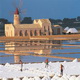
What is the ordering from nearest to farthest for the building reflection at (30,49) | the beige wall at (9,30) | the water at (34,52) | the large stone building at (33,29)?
the water at (34,52)
the building reflection at (30,49)
the beige wall at (9,30)
the large stone building at (33,29)

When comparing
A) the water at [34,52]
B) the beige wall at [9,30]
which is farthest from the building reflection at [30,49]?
the beige wall at [9,30]

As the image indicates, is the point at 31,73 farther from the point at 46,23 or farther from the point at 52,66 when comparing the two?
the point at 46,23

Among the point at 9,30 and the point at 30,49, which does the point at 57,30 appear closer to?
the point at 9,30

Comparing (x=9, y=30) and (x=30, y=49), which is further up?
(x=9, y=30)

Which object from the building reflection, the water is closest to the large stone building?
the building reflection

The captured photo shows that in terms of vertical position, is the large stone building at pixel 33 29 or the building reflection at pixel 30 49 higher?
the large stone building at pixel 33 29

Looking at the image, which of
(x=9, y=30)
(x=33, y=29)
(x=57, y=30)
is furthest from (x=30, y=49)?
(x=57, y=30)

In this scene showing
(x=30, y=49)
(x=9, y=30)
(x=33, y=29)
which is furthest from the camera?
(x=33, y=29)

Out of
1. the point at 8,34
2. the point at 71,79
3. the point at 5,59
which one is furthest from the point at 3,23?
the point at 71,79

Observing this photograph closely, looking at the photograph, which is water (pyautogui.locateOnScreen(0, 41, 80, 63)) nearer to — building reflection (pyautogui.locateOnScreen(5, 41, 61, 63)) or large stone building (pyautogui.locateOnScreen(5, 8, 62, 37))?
building reflection (pyautogui.locateOnScreen(5, 41, 61, 63))

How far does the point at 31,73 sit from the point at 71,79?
39.4 inches

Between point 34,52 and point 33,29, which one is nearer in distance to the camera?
point 34,52

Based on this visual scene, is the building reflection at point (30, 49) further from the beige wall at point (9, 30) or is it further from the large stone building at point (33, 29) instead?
the large stone building at point (33, 29)

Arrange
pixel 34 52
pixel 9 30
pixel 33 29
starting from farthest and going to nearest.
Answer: pixel 33 29 < pixel 9 30 < pixel 34 52
